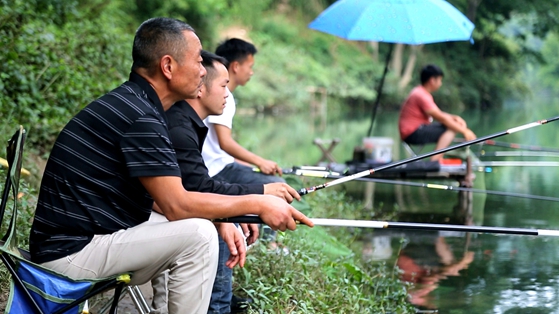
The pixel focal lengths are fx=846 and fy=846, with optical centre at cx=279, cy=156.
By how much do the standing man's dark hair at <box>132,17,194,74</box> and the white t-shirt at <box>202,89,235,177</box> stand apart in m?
2.19

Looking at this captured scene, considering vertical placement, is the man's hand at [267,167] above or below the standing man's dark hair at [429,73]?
below

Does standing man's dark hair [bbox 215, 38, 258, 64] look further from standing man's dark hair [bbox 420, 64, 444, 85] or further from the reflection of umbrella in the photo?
standing man's dark hair [bbox 420, 64, 444, 85]

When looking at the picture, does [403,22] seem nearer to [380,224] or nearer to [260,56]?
[380,224]

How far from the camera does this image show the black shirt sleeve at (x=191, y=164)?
405 centimetres

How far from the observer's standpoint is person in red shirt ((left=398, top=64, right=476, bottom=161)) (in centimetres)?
1053

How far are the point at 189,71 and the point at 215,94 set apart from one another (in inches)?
41.9

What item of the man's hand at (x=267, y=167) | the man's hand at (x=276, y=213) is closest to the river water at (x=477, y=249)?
the man's hand at (x=267, y=167)

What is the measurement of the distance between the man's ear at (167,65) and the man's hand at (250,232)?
1.12 m

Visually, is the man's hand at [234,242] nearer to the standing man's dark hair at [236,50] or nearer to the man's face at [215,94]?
the man's face at [215,94]

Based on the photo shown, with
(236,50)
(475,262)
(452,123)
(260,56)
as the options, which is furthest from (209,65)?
(260,56)

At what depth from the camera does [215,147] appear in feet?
20.1

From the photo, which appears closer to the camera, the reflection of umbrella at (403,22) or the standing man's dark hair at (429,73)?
the reflection of umbrella at (403,22)

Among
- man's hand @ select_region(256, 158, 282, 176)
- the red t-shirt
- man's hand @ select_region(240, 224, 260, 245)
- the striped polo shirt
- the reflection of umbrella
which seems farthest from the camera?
the red t-shirt

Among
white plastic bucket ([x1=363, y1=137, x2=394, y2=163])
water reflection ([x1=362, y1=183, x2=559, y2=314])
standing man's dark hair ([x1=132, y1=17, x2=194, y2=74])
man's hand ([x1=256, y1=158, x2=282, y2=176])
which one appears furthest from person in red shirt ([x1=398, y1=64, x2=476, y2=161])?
standing man's dark hair ([x1=132, y1=17, x2=194, y2=74])
